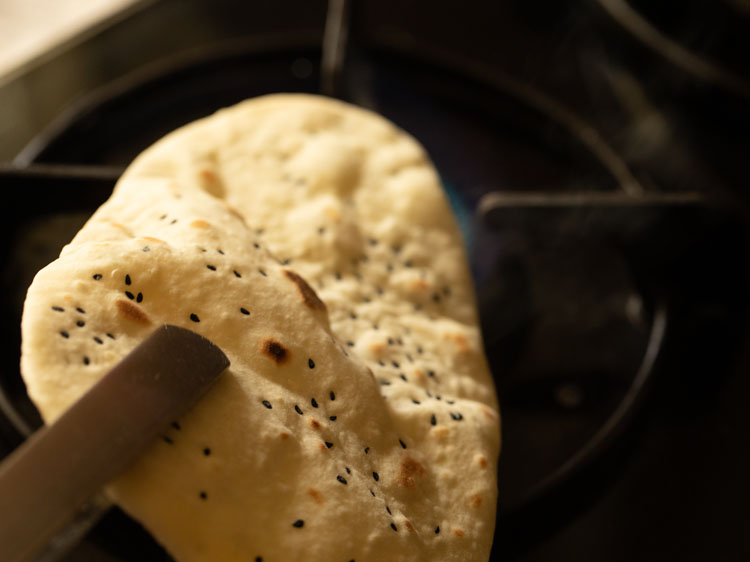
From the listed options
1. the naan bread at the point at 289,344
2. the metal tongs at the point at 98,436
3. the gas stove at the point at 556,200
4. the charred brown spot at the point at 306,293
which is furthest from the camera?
the gas stove at the point at 556,200

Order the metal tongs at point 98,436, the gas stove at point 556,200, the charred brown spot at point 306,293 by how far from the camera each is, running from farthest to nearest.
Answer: the gas stove at point 556,200
the charred brown spot at point 306,293
the metal tongs at point 98,436

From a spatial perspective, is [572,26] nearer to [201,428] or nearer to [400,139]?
[400,139]

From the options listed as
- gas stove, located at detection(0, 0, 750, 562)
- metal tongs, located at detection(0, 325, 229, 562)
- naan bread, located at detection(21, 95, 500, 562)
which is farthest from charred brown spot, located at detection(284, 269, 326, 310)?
gas stove, located at detection(0, 0, 750, 562)

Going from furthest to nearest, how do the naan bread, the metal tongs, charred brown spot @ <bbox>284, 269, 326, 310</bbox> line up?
charred brown spot @ <bbox>284, 269, 326, 310</bbox>
the naan bread
the metal tongs

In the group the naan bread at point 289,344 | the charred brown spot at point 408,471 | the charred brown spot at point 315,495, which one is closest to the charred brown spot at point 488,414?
the naan bread at point 289,344

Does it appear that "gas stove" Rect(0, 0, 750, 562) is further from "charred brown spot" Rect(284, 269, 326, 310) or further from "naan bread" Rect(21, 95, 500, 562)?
"charred brown spot" Rect(284, 269, 326, 310)

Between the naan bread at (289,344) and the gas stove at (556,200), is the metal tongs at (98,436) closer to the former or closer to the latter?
the naan bread at (289,344)

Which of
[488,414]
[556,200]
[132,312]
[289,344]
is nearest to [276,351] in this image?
[289,344]

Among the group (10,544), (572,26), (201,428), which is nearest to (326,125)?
(201,428)
